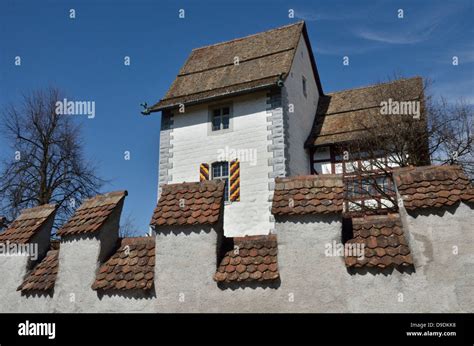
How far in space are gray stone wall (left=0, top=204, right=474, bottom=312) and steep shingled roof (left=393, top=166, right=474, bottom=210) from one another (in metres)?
0.11

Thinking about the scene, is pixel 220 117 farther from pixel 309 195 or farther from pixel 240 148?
pixel 309 195

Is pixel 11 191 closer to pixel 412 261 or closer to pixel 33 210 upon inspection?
pixel 33 210

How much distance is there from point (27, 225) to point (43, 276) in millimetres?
1123

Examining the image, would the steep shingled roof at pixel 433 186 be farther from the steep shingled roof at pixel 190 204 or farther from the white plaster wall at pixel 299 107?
the white plaster wall at pixel 299 107

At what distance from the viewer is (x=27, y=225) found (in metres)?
7.16

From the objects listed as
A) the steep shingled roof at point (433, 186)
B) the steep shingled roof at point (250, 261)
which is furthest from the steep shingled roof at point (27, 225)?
the steep shingled roof at point (433, 186)

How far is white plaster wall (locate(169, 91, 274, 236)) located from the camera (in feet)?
53.0

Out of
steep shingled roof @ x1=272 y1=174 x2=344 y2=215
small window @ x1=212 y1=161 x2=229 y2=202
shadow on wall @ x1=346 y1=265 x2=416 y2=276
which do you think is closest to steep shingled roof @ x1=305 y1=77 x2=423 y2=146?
small window @ x1=212 y1=161 x2=229 y2=202

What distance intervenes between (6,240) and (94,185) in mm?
16678

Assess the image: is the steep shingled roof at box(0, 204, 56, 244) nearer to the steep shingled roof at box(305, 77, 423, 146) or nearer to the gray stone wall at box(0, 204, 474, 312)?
the gray stone wall at box(0, 204, 474, 312)

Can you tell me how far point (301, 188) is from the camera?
18.2 ft

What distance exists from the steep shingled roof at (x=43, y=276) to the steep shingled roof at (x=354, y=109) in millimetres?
13225

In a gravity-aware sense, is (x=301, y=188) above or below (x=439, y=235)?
above
